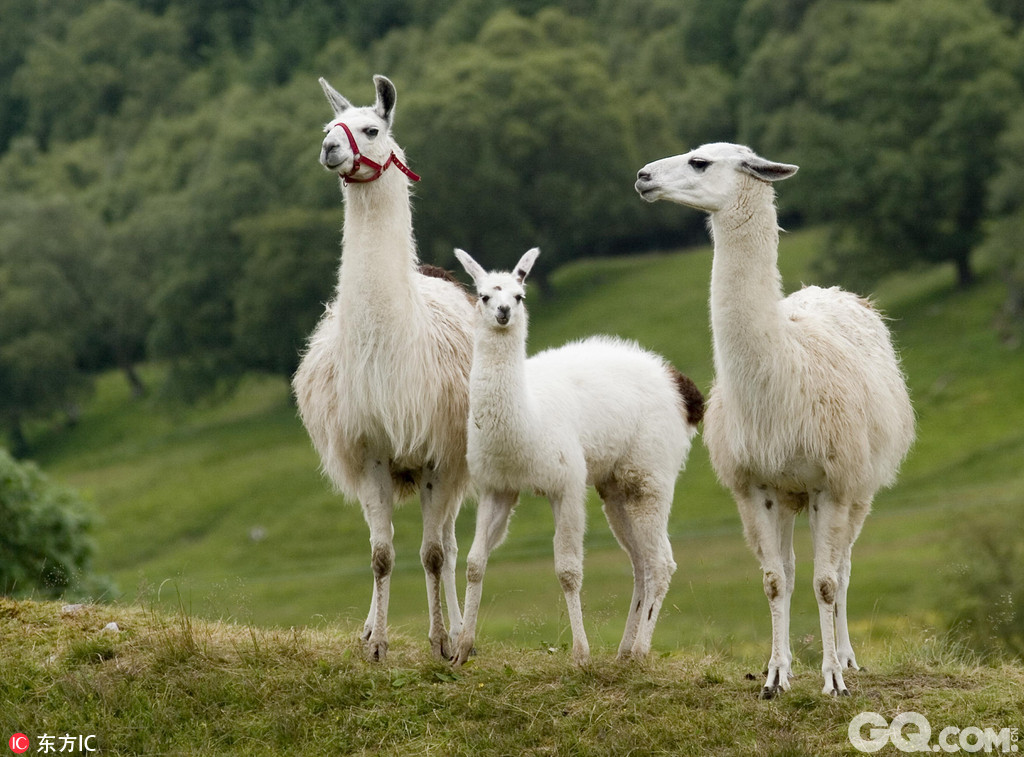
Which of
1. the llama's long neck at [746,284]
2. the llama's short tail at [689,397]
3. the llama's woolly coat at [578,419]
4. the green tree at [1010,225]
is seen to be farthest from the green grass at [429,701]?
the green tree at [1010,225]

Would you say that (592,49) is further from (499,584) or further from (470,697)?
(470,697)

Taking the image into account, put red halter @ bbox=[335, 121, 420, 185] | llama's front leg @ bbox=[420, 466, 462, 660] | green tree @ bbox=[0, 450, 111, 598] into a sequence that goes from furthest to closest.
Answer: green tree @ bbox=[0, 450, 111, 598]
llama's front leg @ bbox=[420, 466, 462, 660]
red halter @ bbox=[335, 121, 420, 185]

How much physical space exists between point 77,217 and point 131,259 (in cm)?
460

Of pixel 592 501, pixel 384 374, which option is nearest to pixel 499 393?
pixel 384 374

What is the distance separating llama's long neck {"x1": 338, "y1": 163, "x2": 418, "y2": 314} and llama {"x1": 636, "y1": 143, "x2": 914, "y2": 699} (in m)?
1.75

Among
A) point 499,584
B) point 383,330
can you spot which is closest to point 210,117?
point 499,584

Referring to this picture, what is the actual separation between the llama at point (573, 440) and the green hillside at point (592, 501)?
68 centimetres

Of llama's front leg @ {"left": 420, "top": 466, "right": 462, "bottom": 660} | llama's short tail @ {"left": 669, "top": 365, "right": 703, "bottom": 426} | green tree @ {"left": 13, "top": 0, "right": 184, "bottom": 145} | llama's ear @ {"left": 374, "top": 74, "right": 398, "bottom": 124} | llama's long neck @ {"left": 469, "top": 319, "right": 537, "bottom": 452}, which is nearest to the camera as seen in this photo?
llama's long neck @ {"left": 469, "top": 319, "right": 537, "bottom": 452}

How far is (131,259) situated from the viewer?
6950 centimetres

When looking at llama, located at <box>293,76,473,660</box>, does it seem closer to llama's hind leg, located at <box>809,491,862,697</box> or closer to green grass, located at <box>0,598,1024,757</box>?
green grass, located at <box>0,598,1024,757</box>

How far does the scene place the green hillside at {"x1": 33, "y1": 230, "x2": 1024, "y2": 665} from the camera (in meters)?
24.6

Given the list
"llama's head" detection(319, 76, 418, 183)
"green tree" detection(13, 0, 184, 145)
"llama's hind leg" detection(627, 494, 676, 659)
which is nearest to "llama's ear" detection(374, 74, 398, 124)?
"llama's head" detection(319, 76, 418, 183)

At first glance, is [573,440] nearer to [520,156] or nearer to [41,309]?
[520,156]

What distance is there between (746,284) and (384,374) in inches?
93.8
